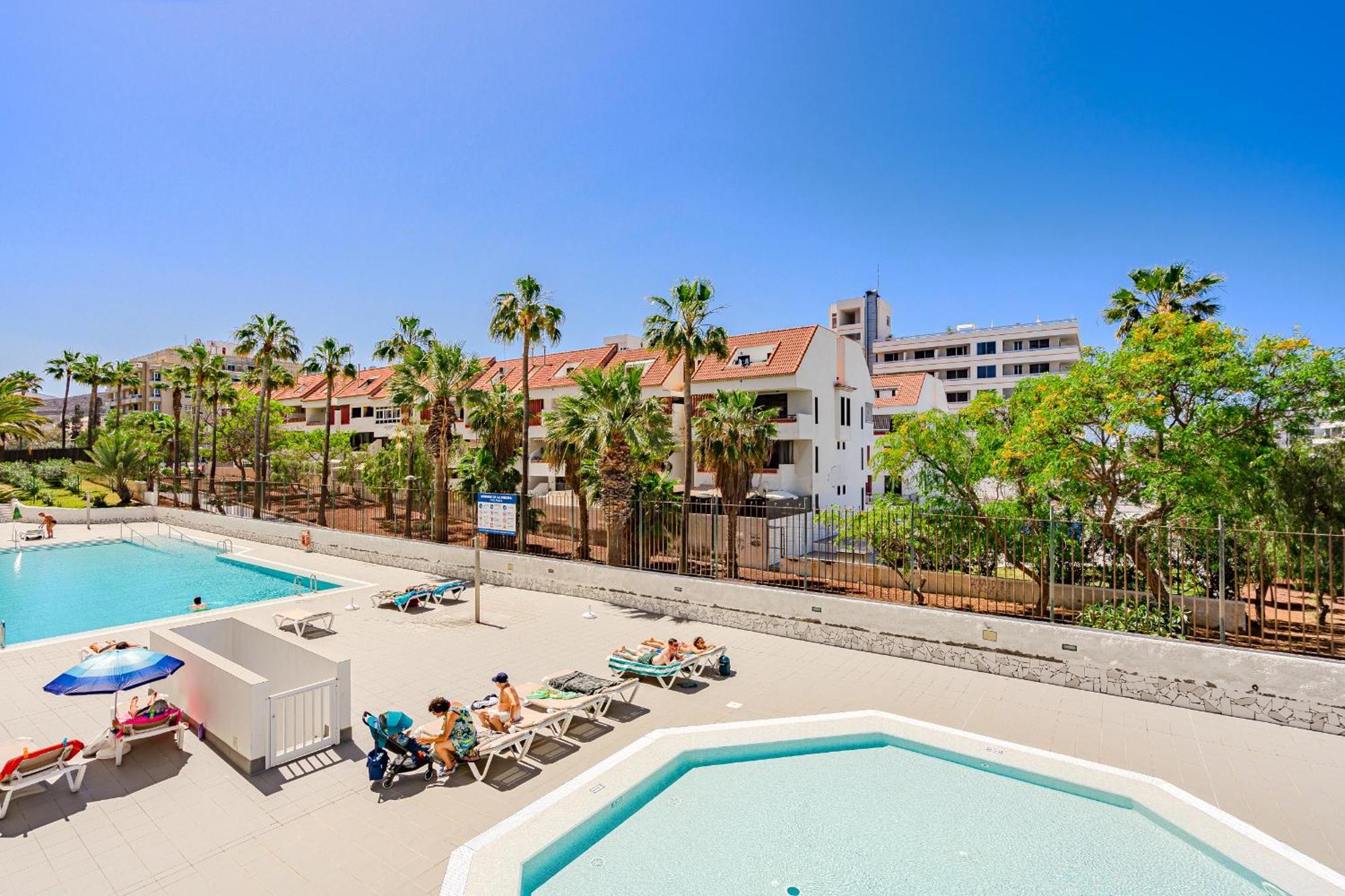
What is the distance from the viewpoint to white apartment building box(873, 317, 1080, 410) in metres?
63.6

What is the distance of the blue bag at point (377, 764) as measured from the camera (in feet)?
26.7

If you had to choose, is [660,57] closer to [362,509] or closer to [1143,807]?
[1143,807]

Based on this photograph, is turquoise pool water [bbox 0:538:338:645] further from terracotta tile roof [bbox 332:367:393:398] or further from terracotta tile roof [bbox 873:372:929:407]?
terracotta tile roof [bbox 873:372:929:407]

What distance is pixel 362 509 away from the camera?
86.4 ft

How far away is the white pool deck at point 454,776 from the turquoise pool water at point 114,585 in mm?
4898

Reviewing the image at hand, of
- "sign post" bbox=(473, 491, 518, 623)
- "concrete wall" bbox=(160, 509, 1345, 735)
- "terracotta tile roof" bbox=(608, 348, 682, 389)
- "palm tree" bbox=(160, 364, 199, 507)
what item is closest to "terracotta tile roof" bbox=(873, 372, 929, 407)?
"terracotta tile roof" bbox=(608, 348, 682, 389)

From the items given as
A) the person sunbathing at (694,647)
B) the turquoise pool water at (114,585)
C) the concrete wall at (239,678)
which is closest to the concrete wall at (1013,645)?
the person sunbathing at (694,647)

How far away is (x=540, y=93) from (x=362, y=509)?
58.2ft

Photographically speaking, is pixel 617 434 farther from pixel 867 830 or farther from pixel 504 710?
pixel 867 830

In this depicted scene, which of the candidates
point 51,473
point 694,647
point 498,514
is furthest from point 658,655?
point 51,473

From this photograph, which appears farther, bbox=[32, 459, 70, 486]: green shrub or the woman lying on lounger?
bbox=[32, 459, 70, 486]: green shrub

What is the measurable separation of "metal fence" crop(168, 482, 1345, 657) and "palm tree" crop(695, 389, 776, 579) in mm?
6476

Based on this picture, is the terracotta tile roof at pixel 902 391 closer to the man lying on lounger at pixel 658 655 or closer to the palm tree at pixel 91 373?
the man lying on lounger at pixel 658 655

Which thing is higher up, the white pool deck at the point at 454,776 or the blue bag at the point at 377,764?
the blue bag at the point at 377,764
